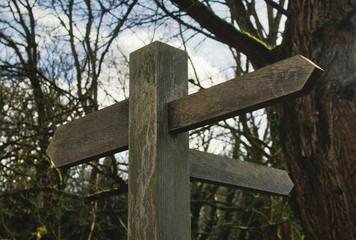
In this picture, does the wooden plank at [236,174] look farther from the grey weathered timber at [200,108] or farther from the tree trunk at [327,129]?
the tree trunk at [327,129]

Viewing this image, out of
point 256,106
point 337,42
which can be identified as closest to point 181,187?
point 256,106

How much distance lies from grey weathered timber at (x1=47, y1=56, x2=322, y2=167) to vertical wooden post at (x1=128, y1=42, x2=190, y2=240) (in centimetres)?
6

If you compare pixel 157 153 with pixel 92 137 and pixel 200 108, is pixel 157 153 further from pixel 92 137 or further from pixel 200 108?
pixel 92 137

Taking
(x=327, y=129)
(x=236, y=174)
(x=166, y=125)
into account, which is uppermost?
(x=327, y=129)

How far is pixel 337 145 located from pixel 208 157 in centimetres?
170

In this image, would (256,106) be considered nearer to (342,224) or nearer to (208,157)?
(208,157)

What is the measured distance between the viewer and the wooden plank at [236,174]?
143cm

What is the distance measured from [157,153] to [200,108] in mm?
193

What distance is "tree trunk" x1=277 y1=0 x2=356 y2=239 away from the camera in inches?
110

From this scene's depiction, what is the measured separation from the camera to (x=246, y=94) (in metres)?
1.12

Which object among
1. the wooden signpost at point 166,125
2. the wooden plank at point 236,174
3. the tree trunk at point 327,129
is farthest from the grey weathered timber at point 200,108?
the tree trunk at point 327,129

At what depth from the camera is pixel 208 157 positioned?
1.49 metres

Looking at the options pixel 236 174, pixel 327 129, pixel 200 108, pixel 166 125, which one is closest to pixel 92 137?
pixel 166 125

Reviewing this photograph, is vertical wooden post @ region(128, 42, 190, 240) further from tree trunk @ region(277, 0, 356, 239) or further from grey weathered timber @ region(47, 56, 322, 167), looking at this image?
tree trunk @ region(277, 0, 356, 239)
